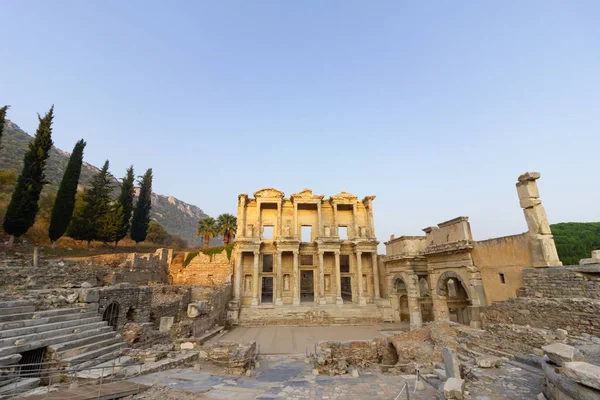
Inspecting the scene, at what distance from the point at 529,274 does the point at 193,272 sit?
A: 103 feet

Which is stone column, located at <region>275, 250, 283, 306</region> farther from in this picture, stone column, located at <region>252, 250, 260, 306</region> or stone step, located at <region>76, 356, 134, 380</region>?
stone step, located at <region>76, 356, 134, 380</region>

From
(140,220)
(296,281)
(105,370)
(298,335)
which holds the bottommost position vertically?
(298,335)

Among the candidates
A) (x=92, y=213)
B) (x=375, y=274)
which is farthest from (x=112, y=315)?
(x=92, y=213)

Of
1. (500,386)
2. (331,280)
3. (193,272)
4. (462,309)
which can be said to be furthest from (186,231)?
(500,386)

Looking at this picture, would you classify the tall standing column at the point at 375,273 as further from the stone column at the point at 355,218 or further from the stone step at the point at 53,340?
the stone step at the point at 53,340

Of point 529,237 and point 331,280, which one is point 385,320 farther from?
point 529,237

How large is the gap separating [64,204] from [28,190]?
352 cm

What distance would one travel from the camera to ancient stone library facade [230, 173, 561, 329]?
13.4m

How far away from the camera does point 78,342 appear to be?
9.65 meters

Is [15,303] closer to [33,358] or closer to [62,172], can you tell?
[33,358]

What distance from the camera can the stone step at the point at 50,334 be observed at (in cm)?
805

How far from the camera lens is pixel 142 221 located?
3997 cm

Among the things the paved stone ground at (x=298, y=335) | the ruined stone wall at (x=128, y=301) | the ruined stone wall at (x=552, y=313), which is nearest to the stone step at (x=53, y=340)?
the ruined stone wall at (x=128, y=301)

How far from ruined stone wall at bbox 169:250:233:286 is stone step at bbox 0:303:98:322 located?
1925 centimetres
